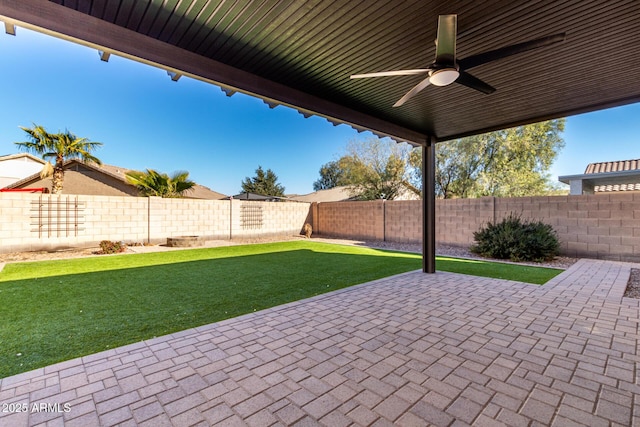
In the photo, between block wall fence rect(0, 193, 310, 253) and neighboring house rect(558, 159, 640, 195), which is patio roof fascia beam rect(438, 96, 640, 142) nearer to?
neighboring house rect(558, 159, 640, 195)

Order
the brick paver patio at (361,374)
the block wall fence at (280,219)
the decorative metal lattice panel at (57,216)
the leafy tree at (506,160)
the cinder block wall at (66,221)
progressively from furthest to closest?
the leafy tree at (506,160) → the decorative metal lattice panel at (57,216) → the cinder block wall at (66,221) → the block wall fence at (280,219) → the brick paver patio at (361,374)

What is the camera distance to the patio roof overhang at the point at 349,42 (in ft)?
7.36

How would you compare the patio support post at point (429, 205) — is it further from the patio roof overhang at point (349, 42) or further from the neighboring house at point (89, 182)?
the neighboring house at point (89, 182)

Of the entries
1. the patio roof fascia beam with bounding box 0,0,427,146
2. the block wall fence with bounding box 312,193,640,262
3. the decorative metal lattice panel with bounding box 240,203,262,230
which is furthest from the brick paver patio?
the decorative metal lattice panel with bounding box 240,203,262,230

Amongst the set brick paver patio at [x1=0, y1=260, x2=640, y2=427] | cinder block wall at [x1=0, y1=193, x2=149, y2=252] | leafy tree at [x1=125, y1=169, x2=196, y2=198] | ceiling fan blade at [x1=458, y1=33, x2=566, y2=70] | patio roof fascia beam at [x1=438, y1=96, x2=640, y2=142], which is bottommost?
brick paver patio at [x1=0, y1=260, x2=640, y2=427]

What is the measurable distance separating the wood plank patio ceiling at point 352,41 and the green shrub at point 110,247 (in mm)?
7260

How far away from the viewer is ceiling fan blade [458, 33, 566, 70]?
2.30 metres

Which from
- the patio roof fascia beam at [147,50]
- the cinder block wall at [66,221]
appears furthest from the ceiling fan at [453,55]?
the cinder block wall at [66,221]

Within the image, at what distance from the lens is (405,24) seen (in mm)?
2461

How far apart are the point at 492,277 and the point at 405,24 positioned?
467cm

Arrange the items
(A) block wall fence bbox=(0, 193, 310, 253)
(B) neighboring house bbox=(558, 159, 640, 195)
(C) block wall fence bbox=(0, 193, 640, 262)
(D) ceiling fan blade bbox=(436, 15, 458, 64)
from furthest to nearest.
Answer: (B) neighboring house bbox=(558, 159, 640, 195) → (A) block wall fence bbox=(0, 193, 310, 253) → (C) block wall fence bbox=(0, 193, 640, 262) → (D) ceiling fan blade bbox=(436, 15, 458, 64)

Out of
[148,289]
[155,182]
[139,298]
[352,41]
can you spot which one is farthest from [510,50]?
[155,182]

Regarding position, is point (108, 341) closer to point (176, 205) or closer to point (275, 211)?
point (176, 205)

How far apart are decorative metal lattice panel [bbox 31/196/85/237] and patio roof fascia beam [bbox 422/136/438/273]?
9212 mm
